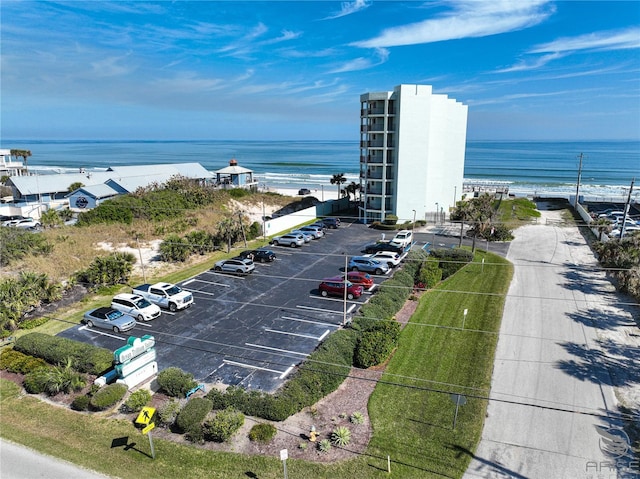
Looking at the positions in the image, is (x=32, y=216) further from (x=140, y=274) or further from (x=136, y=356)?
(x=136, y=356)

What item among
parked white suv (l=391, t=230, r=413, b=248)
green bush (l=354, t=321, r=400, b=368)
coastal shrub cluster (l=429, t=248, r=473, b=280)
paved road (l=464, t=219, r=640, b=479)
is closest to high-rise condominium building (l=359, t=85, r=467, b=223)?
parked white suv (l=391, t=230, r=413, b=248)

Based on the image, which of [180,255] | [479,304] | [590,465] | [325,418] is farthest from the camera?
[180,255]

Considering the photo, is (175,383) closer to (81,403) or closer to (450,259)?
(81,403)

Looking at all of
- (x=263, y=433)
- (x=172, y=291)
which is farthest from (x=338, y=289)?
(x=263, y=433)

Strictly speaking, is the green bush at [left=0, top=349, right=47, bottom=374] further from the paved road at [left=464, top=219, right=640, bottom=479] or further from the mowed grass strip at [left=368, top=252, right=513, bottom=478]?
the paved road at [left=464, top=219, right=640, bottom=479]

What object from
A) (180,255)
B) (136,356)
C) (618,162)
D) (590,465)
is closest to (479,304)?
(590,465)

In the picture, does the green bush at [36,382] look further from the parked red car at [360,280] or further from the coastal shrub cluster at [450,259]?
the coastal shrub cluster at [450,259]

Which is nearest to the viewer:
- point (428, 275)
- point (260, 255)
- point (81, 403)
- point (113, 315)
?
point (81, 403)
